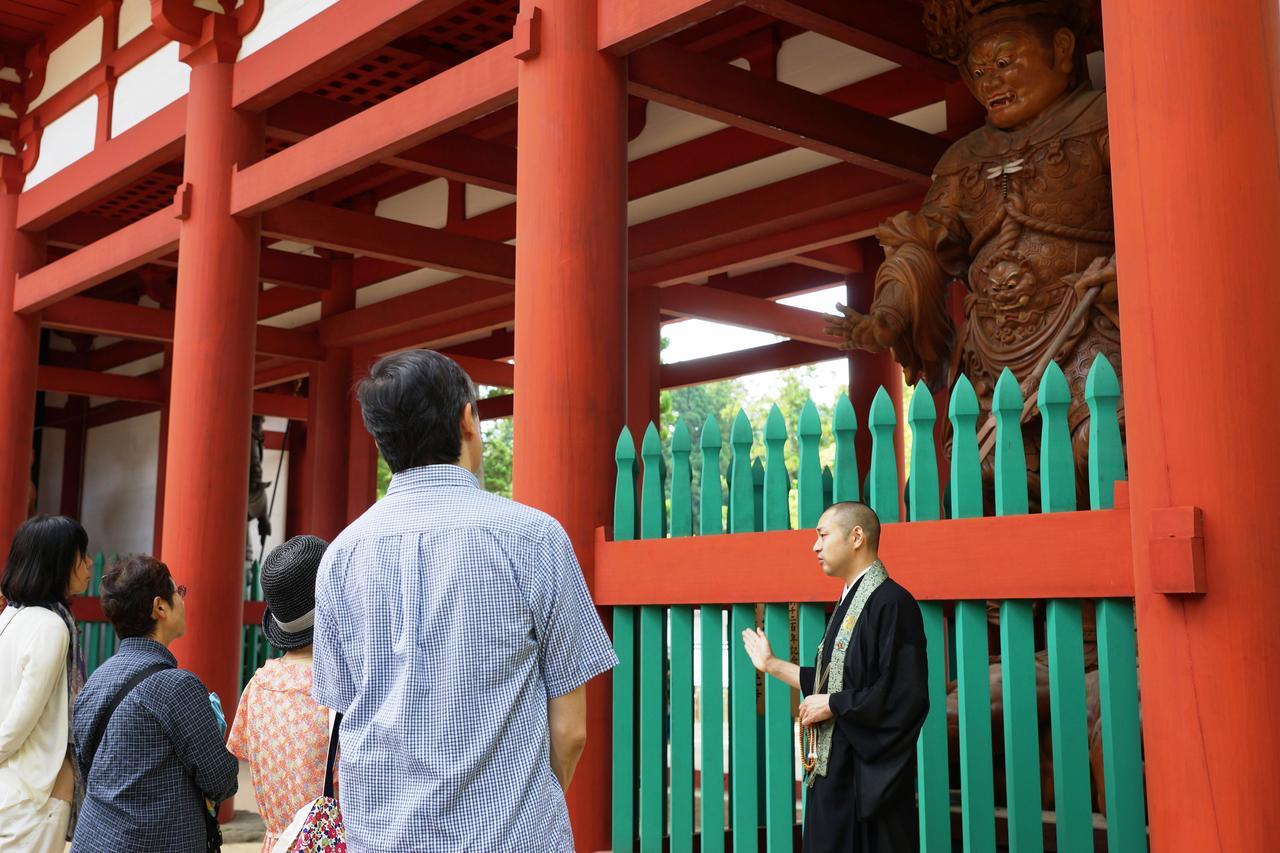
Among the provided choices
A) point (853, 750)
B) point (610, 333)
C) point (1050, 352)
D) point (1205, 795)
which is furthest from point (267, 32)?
point (1205, 795)

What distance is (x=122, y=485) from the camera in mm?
13195

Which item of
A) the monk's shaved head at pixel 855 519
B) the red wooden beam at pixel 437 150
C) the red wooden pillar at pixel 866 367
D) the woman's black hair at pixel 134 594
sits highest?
the red wooden beam at pixel 437 150

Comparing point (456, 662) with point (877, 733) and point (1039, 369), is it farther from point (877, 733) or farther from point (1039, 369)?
point (1039, 369)

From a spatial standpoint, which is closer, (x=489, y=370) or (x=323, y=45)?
(x=323, y=45)

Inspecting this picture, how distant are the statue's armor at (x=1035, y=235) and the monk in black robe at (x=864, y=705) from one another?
55.6 inches

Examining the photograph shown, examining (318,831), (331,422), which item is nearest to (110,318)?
(331,422)

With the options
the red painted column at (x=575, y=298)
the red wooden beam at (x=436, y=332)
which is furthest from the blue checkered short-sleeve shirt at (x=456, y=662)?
the red wooden beam at (x=436, y=332)

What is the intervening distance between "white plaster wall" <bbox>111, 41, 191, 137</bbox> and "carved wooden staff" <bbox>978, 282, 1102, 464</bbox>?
4600 mm

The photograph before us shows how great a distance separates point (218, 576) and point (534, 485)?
8.48 ft

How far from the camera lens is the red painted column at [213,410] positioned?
20.5 ft

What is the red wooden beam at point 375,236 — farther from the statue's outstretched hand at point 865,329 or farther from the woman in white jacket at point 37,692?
the woman in white jacket at point 37,692

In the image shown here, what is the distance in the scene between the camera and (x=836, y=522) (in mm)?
3246

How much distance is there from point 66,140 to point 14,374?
1.49 meters

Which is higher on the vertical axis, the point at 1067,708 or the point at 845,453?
the point at 845,453
